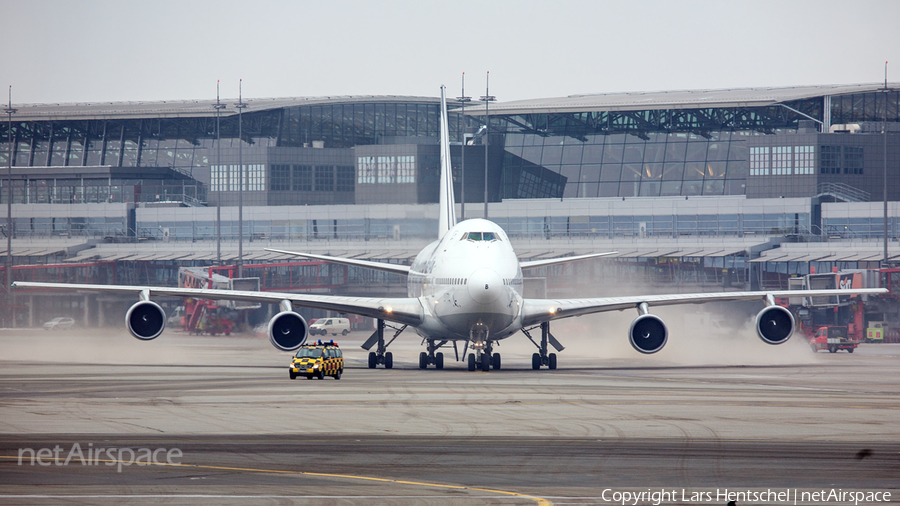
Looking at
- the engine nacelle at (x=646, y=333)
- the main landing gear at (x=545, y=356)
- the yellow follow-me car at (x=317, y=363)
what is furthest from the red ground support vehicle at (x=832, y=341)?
the yellow follow-me car at (x=317, y=363)

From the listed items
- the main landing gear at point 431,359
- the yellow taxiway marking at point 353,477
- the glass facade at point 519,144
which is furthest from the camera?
the glass facade at point 519,144

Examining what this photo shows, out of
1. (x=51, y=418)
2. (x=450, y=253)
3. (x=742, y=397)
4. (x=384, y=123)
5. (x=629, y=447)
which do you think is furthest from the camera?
(x=384, y=123)

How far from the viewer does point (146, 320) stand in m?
35.4

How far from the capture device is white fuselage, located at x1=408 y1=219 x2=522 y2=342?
3284cm

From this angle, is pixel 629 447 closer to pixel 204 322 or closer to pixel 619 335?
pixel 619 335

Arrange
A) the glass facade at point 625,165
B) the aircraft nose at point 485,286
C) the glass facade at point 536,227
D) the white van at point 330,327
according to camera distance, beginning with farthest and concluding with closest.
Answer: the glass facade at point 625,165
the glass facade at point 536,227
the white van at point 330,327
the aircraft nose at point 485,286

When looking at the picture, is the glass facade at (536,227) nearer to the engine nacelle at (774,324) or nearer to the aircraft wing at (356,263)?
the aircraft wing at (356,263)

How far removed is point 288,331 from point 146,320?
5298 mm

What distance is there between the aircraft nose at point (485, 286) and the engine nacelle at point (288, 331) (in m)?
6.54

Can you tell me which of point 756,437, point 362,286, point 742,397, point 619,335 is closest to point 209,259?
point 362,286

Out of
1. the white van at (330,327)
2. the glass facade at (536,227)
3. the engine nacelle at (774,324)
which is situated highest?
the glass facade at (536,227)

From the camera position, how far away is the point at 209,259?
91.7 m

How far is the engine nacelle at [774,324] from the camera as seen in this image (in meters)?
36.3

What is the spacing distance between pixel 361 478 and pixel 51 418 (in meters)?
9.53
